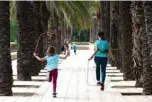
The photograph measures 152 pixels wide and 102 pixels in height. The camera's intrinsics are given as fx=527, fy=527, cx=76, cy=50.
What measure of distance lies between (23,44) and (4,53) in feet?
17.0

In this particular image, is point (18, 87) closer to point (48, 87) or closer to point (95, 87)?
point (48, 87)

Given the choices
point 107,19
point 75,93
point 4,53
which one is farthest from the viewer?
point 107,19

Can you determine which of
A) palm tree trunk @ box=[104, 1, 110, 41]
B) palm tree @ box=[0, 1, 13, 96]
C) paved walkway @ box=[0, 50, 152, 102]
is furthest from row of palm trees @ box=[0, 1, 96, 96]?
palm tree trunk @ box=[104, 1, 110, 41]

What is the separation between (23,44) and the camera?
19.9m

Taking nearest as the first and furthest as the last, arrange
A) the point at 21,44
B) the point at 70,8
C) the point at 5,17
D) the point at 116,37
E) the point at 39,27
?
the point at 5,17 < the point at 21,44 < the point at 39,27 < the point at 116,37 < the point at 70,8

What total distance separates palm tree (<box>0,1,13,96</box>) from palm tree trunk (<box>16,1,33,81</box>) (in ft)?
15.6

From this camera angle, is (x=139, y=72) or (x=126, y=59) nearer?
(x=139, y=72)

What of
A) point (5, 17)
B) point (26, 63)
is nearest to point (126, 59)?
point (26, 63)

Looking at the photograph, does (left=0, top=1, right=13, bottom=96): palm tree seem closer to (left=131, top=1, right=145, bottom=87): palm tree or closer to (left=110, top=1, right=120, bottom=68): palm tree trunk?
(left=131, top=1, right=145, bottom=87): palm tree

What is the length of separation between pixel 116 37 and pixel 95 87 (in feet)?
39.7

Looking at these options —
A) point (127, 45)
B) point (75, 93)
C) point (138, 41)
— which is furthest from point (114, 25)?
point (75, 93)

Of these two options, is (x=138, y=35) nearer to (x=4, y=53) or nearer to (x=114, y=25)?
(x=4, y=53)

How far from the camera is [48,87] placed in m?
17.3

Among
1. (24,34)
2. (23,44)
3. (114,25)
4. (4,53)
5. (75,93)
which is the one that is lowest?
(75,93)
